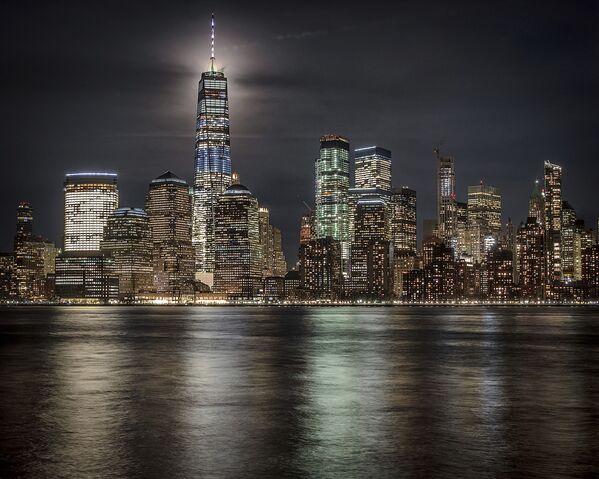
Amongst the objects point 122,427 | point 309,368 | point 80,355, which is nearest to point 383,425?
point 122,427

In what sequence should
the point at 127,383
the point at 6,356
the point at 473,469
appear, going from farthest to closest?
the point at 6,356 → the point at 127,383 → the point at 473,469

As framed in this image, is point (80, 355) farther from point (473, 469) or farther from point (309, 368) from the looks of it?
point (473, 469)

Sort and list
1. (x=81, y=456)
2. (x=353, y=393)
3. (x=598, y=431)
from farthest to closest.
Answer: (x=353, y=393) < (x=598, y=431) < (x=81, y=456)

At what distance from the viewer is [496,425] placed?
2936 centimetres

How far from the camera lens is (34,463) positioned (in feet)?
74.5

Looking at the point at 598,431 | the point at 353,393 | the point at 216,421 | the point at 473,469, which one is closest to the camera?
the point at 473,469

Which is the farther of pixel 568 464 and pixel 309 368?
pixel 309 368

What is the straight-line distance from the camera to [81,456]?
23.6m

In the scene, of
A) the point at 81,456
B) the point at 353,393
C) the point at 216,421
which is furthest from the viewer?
the point at 353,393

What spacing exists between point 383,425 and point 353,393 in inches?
399

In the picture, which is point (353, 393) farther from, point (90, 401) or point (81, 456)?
point (81, 456)

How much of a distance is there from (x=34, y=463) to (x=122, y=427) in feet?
20.4

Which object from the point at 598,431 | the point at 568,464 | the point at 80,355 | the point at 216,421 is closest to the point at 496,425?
the point at 598,431

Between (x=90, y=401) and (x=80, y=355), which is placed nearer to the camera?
(x=90, y=401)
